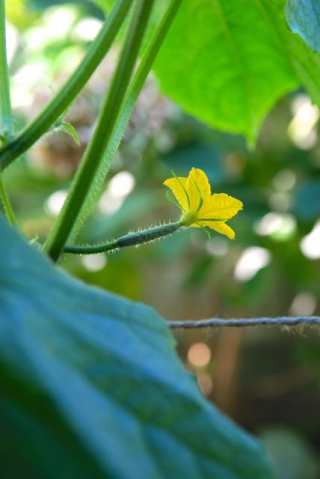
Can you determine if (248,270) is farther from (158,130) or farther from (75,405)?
(75,405)

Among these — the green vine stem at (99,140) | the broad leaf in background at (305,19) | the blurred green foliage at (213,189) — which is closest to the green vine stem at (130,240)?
the green vine stem at (99,140)

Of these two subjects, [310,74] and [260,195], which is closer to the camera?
[310,74]

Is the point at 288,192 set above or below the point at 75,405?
above

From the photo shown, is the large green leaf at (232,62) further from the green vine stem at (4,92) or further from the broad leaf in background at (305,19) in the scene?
the green vine stem at (4,92)

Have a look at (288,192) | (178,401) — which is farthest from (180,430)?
(288,192)

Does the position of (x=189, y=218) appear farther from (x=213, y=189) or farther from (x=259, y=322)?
(x=213, y=189)

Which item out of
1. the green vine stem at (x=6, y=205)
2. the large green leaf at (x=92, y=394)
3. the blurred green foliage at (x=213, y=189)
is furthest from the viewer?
the blurred green foliage at (x=213, y=189)
